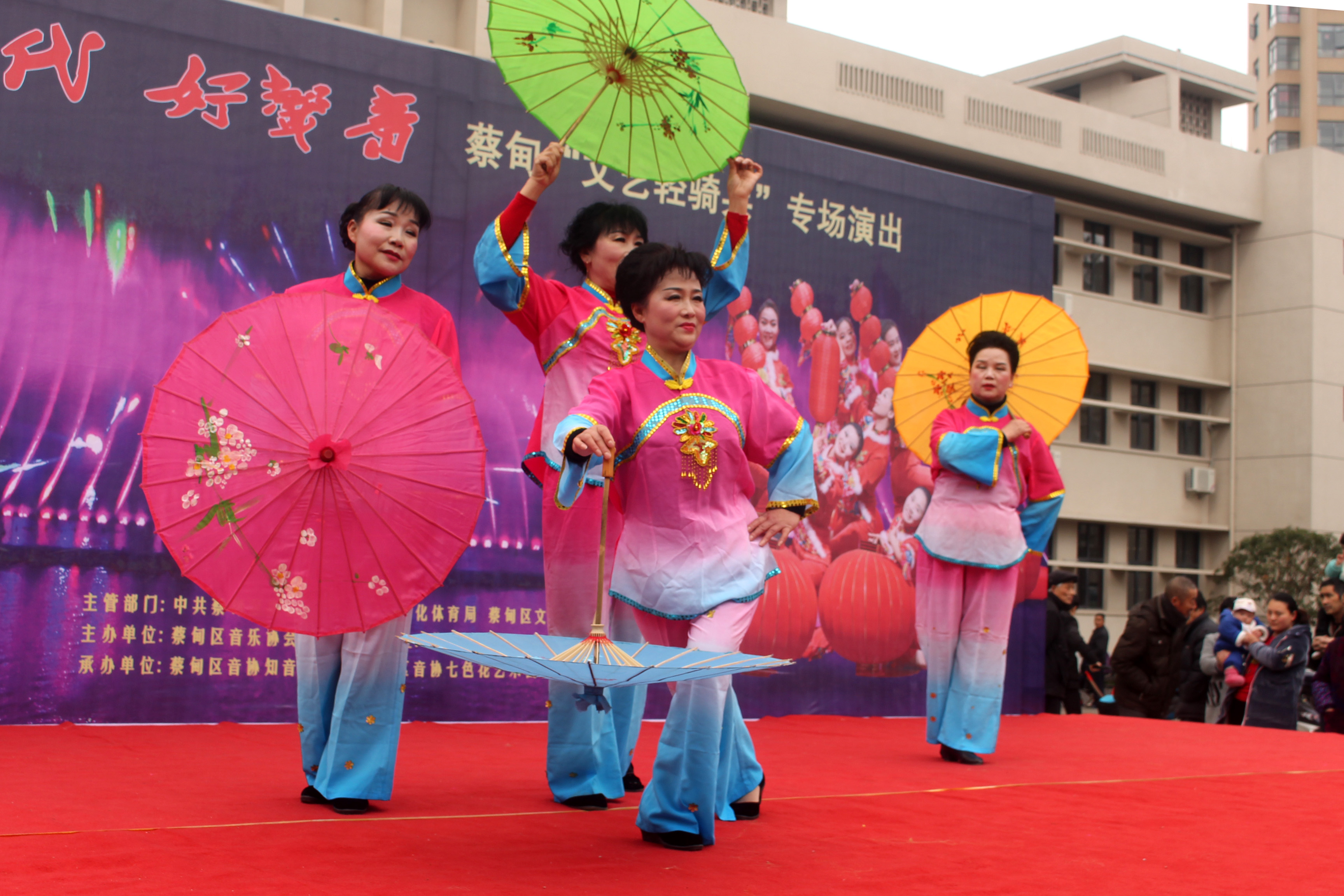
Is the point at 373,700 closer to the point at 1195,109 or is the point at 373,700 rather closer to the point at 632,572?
the point at 632,572

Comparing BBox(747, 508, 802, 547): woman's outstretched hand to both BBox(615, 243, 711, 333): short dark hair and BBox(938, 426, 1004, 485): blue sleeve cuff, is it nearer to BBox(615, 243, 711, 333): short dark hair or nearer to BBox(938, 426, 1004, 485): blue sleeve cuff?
Answer: BBox(615, 243, 711, 333): short dark hair

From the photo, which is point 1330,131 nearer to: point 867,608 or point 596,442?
point 867,608

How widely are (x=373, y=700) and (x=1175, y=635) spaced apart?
19.6ft

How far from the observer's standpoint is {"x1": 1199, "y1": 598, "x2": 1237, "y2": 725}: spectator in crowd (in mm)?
6980

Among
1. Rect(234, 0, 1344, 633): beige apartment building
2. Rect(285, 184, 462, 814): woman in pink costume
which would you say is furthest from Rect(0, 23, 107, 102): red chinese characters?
Rect(234, 0, 1344, 633): beige apartment building

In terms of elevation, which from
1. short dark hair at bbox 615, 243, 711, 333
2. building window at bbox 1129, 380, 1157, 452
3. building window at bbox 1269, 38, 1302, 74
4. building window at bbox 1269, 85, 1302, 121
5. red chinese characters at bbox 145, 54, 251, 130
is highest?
building window at bbox 1269, 38, 1302, 74

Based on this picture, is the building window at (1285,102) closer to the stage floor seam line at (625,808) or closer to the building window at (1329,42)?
the building window at (1329,42)

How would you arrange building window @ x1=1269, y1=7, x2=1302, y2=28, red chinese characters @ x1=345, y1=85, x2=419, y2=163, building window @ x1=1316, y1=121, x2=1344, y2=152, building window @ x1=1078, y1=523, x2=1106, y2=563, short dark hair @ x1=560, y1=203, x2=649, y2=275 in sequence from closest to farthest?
short dark hair @ x1=560, y1=203, x2=649, y2=275 < red chinese characters @ x1=345, y1=85, x2=419, y2=163 < building window @ x1=1078, y1=523, x2=1106, y2=563 < building window @ x1=1269, y1=7, x2=1302, y2=28 < building window @ x1=1316, y1=121, x2=1344, y2=152

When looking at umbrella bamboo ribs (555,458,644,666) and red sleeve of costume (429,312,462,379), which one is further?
red sleeve of costume (429,312,462,379)

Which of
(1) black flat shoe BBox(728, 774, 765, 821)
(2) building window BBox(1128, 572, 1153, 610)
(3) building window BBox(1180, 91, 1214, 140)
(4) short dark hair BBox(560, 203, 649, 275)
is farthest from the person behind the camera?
(3) building window BBox(1180, 91, 1214, 140)

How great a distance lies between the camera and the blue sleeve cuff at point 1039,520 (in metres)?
4.64

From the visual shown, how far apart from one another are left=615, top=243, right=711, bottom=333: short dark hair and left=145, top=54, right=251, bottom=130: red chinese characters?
288 centimetres

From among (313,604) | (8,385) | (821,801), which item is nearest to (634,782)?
A: (821,801)

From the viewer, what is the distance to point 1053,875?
Answer: 251 centimetres
